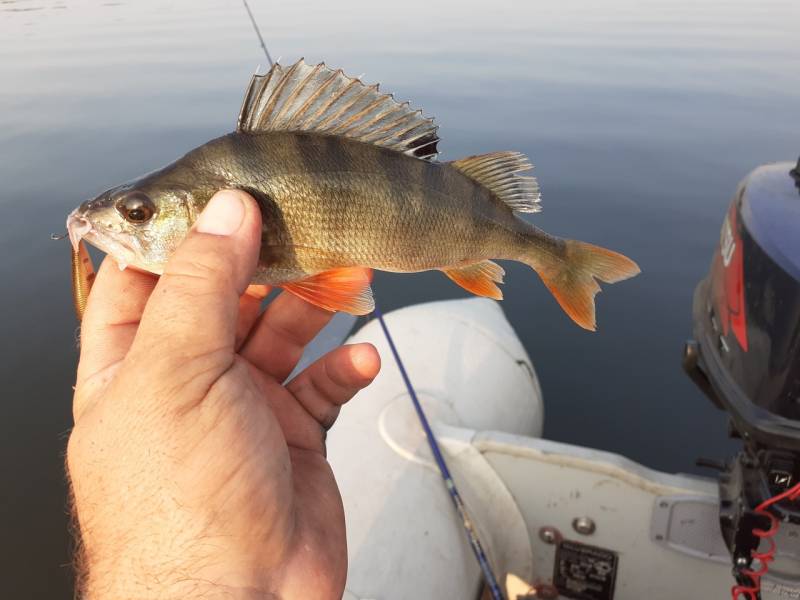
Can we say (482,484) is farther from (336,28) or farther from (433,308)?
(336,28)

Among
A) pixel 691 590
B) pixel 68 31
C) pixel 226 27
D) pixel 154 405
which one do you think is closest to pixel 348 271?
pixel 154 405

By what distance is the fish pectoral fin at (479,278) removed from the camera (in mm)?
2020

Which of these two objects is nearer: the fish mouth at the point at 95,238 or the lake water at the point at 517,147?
the fish mouth at the point at 95,238

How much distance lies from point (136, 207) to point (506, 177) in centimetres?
119

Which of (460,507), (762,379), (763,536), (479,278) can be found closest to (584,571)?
(460,507)

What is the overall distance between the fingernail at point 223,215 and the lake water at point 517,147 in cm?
335

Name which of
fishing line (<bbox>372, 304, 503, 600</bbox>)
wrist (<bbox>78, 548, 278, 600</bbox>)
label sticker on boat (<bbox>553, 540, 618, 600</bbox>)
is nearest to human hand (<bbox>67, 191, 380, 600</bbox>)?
wrist (<bbox>78, 548, 278, 600</bbox>)

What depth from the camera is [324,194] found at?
1654mm

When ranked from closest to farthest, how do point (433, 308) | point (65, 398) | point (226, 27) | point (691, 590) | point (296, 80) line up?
1. point (296, 80)
2. point (691, 590)
3. point (433, 308)
4. point (65, 398)
5. point (226, 27)

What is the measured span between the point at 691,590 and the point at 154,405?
251 centimetres

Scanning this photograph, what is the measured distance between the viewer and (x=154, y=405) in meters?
1.30

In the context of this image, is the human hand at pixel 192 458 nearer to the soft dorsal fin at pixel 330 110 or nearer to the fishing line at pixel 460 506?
the soft dorsal fin at pixel 330 110

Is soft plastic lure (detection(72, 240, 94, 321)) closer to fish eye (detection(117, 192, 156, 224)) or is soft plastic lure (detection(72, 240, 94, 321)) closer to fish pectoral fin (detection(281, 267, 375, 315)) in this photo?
fish eye (detection(117, 192, 156, 224))

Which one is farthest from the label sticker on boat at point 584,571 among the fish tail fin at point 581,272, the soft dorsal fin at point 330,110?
the soft dorsal fin at point 330,110
